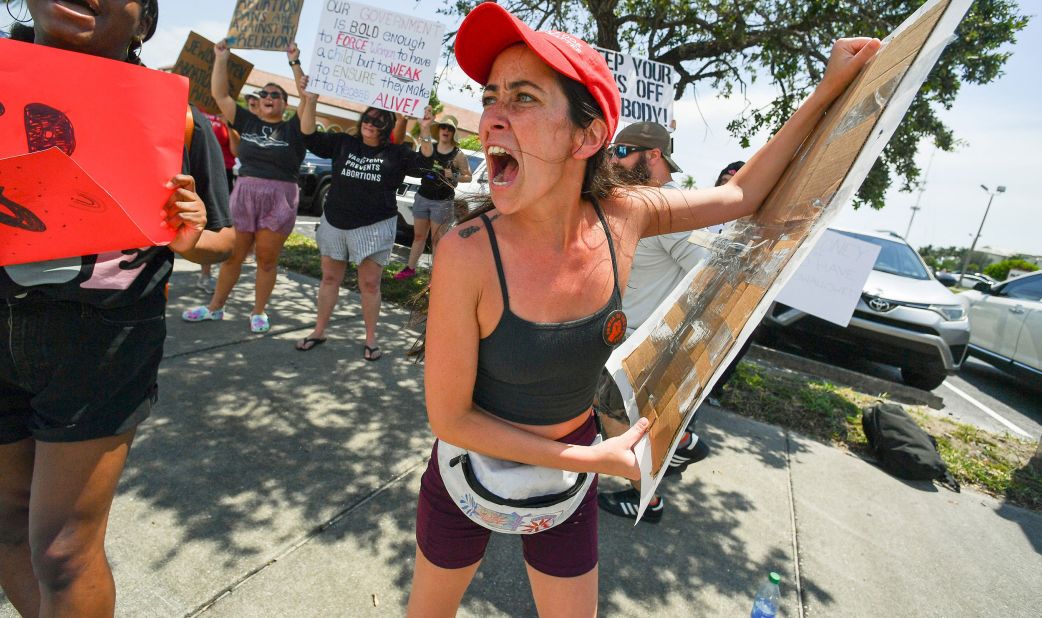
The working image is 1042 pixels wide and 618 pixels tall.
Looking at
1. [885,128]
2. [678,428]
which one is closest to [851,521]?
[678,428]

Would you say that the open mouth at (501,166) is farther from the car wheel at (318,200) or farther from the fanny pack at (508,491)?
the car wheel at (318,200)

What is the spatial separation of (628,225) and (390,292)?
5484mm

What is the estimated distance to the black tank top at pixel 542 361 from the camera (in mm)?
1265

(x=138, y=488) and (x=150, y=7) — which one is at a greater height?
(x=150, y=7)

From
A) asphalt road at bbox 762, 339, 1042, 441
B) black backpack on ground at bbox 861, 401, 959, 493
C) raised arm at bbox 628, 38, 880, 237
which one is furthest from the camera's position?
asphalt road at bbox 762, 339, 1042, 441

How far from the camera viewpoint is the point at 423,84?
483cm

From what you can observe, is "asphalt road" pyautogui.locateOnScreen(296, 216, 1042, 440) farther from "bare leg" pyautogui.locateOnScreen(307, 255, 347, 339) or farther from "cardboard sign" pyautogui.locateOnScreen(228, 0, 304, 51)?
"bare leg" pyautogui.locateOnScreen(307, 255, 347, 339)

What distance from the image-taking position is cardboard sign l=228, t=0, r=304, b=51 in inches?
176

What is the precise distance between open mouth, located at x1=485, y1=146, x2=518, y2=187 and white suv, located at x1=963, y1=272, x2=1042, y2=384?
8.64 meters

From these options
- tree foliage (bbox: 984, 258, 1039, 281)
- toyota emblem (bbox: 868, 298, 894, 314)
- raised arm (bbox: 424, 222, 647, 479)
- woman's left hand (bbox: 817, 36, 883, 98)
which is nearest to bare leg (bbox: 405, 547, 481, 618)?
raised arm (bbox: 424, 222, 647, 479)

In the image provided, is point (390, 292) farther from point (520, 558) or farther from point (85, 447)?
point (85, 447)

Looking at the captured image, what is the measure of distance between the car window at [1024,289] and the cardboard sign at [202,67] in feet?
32.6

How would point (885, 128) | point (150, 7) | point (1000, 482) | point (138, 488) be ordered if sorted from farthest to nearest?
1. point (1000, 482)
2. point (138, 488)
3. point (150, 7)
4. point (885, 128)

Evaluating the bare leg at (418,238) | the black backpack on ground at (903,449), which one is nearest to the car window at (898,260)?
the black backpack on ground at (903,449)
